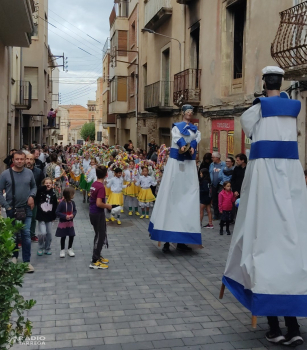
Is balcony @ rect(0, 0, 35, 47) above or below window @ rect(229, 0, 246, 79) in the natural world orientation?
above

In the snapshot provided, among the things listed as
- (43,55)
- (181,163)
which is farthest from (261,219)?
(43,55)

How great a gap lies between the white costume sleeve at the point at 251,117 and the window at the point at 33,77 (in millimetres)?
24011

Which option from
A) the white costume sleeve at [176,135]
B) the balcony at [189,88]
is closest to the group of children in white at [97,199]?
the white costume sleeve at [176,135]

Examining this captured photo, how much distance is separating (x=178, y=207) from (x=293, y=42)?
172 inches

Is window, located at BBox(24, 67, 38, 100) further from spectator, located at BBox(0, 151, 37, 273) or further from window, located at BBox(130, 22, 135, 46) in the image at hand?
spectator, located at BBox(0, 151, 37, 273)

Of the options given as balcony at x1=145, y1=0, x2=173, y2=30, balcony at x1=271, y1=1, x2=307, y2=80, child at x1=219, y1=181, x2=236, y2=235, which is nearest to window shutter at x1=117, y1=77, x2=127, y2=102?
balcony at x1=145, y1=0, x2=173, y2=30

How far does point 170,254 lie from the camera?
8.14 metres

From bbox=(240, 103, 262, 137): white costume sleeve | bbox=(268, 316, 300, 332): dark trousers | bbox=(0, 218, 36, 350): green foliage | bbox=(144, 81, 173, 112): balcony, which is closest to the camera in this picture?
bbox=(0, 218, 36, 350): green foliage

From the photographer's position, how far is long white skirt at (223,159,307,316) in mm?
4324

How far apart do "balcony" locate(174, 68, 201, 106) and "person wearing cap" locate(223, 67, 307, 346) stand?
11112mm

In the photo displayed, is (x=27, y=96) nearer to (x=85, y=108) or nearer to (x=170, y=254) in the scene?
(x=170, y=254)

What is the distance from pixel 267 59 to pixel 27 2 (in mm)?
6705

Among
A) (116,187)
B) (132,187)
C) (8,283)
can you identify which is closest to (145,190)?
(132,187)

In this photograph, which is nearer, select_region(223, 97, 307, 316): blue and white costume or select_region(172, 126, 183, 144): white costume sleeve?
select_region(223, 97, 307, 316): blue and white costume
